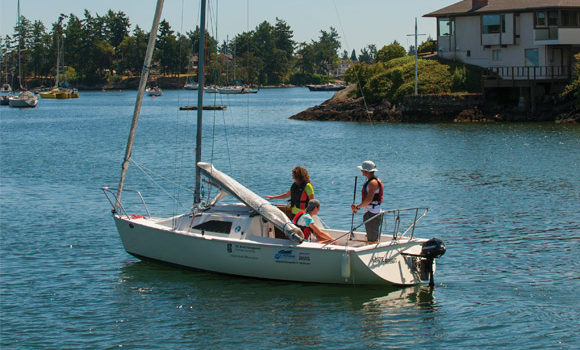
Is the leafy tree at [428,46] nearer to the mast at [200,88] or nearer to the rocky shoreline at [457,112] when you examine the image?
the rocky shoreline at [457,112]

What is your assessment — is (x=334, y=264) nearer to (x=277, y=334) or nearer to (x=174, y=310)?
(x=277, y=334)

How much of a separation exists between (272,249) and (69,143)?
45742mm

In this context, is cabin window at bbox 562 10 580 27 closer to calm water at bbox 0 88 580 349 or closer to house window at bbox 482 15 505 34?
house window at bbox 482 15 505 34

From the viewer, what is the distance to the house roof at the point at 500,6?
65.6 meters

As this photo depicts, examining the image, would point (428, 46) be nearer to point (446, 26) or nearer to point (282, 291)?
point (446, 26)

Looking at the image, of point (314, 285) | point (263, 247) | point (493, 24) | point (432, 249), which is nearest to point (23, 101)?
point (493, 24)

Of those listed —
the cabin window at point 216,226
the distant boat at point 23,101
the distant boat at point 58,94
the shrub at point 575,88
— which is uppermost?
the distant boat at point 58,94

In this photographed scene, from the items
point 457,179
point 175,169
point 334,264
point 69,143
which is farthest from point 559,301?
point 69,143

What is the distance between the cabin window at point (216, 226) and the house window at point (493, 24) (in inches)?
2156

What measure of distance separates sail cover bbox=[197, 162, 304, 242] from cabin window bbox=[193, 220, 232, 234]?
676 millimetres

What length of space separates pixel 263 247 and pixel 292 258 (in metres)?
0.71

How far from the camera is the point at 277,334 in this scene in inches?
622

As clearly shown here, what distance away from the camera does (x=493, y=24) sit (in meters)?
69.4

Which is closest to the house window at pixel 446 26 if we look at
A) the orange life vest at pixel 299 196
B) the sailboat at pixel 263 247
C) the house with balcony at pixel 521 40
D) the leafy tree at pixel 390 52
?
the house with balcony at pixel 521 40
